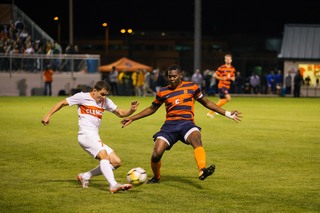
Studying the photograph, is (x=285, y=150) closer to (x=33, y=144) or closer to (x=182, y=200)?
(x=33, y=144)

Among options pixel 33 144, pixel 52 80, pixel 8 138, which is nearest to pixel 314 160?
pixel 33 144

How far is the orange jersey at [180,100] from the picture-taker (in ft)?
39.9

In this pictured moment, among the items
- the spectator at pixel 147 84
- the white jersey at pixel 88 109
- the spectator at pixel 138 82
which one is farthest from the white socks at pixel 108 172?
the spectator at pixel 147 84

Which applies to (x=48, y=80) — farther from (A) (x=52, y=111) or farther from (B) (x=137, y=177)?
(B) (x=137, y=177)

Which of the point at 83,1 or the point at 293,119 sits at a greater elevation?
the point at 83,1

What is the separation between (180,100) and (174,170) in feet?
7.50

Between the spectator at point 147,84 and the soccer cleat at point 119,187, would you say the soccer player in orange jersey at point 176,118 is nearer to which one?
the soccer cleat at point 119,187

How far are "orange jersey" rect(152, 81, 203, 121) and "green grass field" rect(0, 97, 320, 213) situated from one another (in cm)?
110

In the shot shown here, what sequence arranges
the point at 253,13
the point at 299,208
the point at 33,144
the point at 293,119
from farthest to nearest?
the point at 253,13
the point at 293,119
the point at 33,144
the point at 299,208

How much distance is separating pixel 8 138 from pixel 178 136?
8776mm

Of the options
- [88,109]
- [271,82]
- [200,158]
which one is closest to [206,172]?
[200,158]

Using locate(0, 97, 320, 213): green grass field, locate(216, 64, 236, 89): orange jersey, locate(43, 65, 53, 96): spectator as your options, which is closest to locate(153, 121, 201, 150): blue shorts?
locate(0, 97, 320, 213): green grass field

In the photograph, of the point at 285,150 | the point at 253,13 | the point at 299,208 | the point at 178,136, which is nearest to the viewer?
the point at 299,208

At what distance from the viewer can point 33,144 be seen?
730 inches
